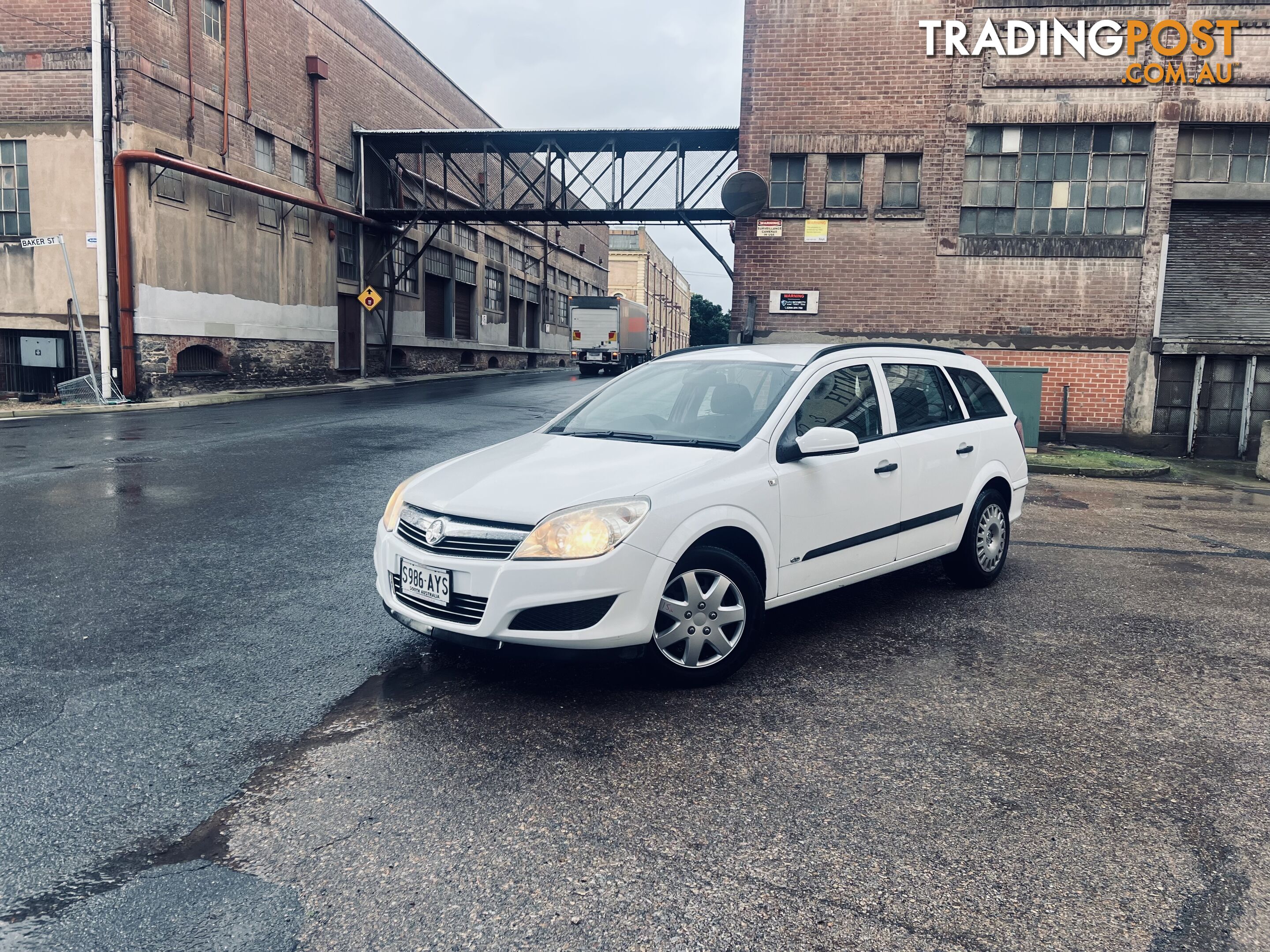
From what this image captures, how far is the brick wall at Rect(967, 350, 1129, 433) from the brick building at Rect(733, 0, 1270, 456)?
31 mm

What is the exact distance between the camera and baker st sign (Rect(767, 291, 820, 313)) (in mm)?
16969

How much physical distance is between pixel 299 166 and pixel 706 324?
102m

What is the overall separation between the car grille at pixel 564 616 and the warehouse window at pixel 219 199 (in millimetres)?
21422

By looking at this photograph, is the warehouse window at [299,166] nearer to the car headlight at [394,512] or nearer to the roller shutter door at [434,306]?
Result: the roller shutter door at [434,306]

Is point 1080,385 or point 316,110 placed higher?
point 316,110

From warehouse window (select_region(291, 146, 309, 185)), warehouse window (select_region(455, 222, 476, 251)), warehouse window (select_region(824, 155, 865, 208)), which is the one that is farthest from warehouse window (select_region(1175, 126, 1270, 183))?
warehouse window (select_region(455, 222, 476, 251))

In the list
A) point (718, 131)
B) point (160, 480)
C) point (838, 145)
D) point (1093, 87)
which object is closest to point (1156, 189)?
point (1093, 87)

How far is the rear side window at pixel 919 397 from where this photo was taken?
5504 mm

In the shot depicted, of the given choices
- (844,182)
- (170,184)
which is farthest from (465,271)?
(844,182)

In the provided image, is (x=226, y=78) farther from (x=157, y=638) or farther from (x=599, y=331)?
(x=157, y=638)

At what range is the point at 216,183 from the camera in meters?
22.0

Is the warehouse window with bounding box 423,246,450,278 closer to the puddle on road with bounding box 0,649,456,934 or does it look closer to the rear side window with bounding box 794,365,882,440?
the rear side window with bounding box 794,365,882,440

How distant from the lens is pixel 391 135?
29.0m

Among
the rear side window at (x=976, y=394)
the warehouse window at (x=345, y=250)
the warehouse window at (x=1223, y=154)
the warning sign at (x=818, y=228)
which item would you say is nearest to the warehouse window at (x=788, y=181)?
the warning sign at (x=818, y=228)
